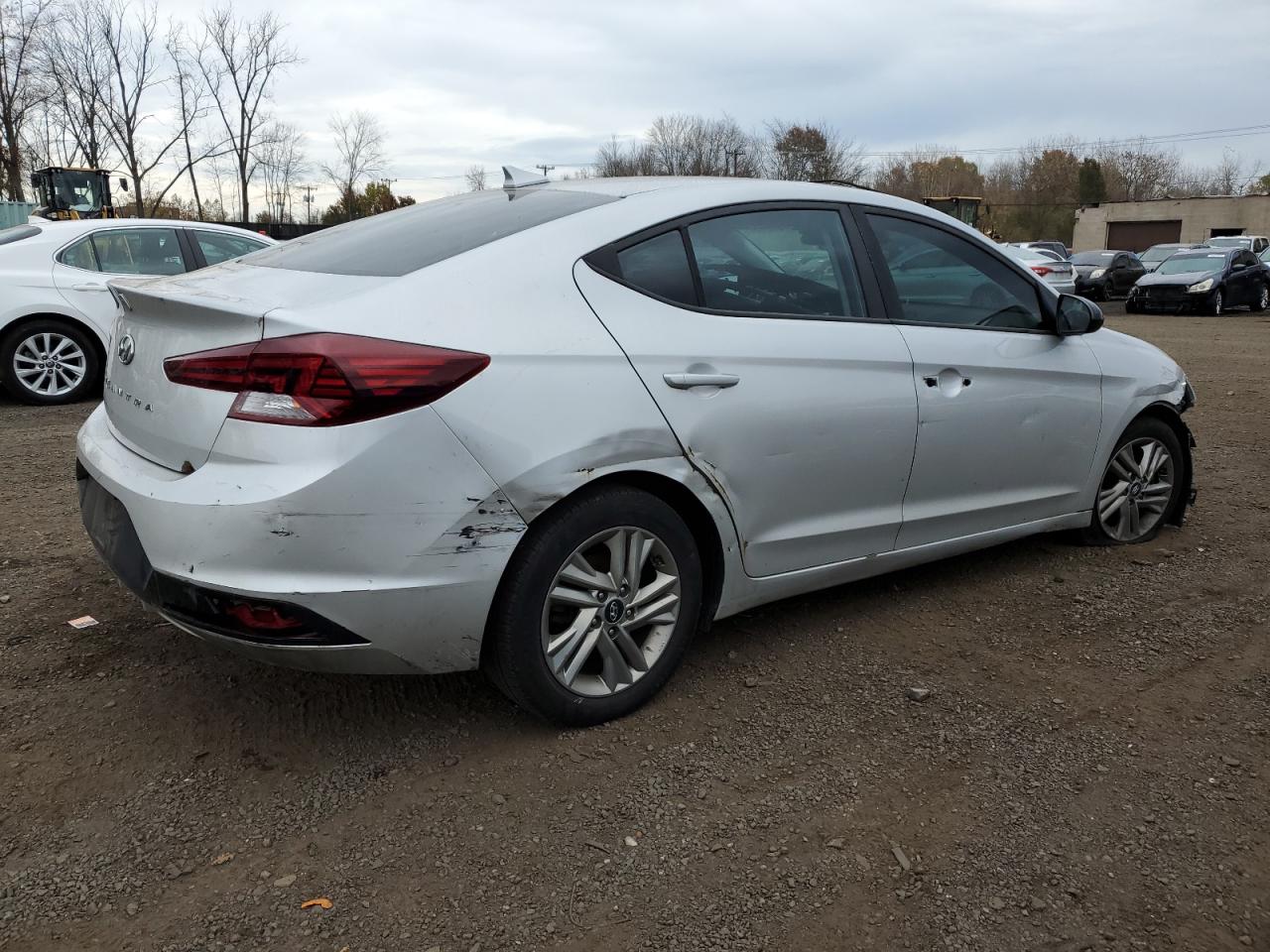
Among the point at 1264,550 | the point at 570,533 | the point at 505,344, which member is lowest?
the point at 1264,550

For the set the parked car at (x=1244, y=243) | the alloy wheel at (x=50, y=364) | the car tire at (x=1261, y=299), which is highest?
the parked car at (x=1244, y=243)

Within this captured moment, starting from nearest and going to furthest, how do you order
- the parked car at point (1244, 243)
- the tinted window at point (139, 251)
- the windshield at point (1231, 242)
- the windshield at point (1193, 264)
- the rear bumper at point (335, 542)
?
the rear bumper at point (335, 542)
the tinted window at point (139, 251)
the windshield at point (1193, 264)
the parked car at point (1244, 243)
the windshield at point (1231, 242)

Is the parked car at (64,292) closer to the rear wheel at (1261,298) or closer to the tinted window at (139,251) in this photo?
the tinted window at (139,251)

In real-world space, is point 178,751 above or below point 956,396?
below

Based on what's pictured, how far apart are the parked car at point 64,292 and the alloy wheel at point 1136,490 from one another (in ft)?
22.0

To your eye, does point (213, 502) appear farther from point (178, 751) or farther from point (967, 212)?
point (967, 212)

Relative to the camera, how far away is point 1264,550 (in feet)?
15.5

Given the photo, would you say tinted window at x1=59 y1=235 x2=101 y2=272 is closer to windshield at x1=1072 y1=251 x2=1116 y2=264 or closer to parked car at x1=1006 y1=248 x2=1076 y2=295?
parked car at x1=1006 y1=248 x2=1076 y2=295

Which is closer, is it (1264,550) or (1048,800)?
(1048,800)

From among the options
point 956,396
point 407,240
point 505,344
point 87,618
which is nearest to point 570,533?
point 505,344

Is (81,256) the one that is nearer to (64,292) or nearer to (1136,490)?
(64,292)

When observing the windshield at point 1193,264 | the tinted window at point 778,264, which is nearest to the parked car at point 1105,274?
the windshield at point 1193,264

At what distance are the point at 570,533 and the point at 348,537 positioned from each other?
1.90 feet

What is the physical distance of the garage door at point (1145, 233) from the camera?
64.6m
